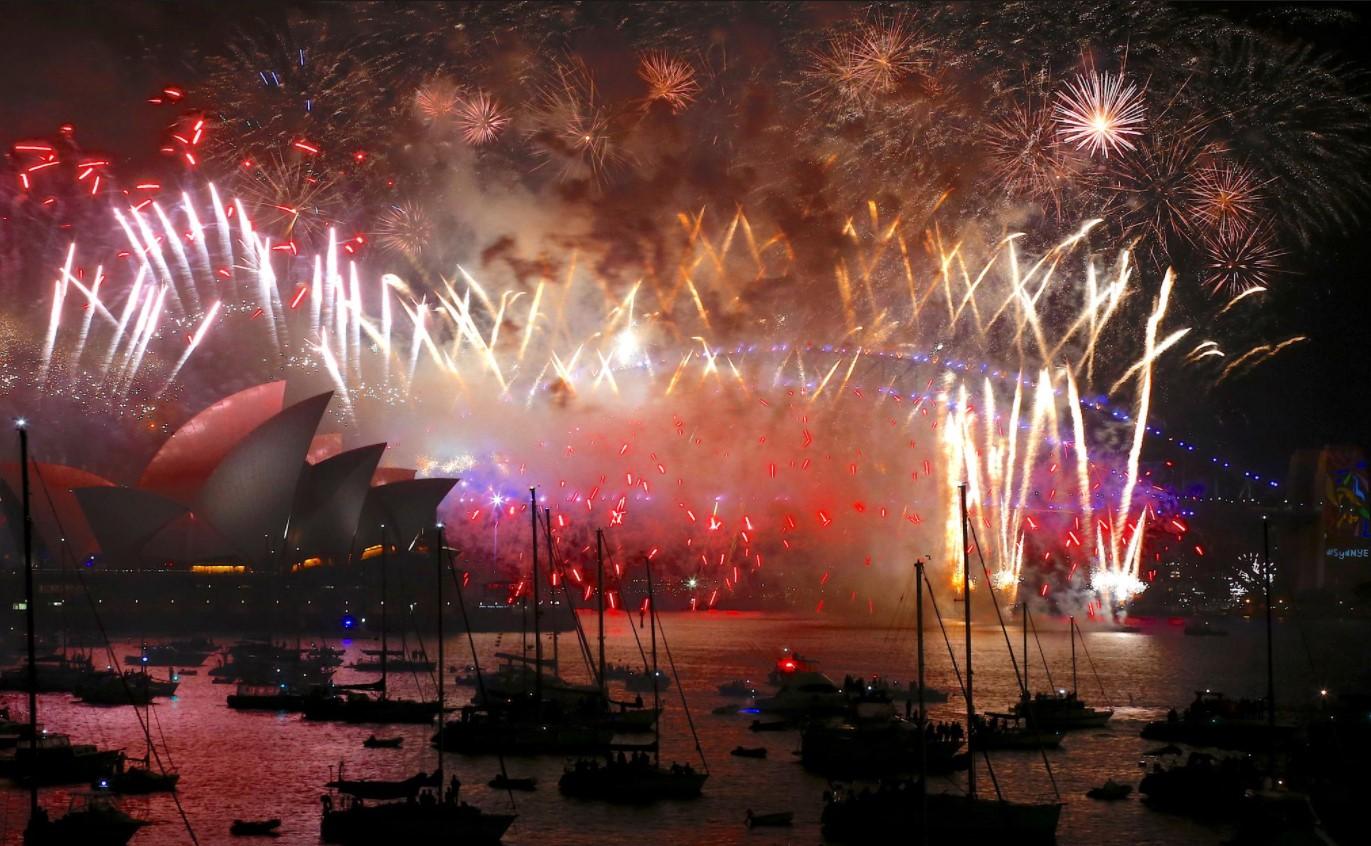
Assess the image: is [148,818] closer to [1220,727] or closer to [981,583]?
[1220,727]

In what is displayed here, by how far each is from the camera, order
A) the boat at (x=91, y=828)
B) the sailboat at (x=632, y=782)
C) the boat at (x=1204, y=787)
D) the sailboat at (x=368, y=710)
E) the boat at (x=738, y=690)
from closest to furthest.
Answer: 1. the boat at (x=91, y=828)
2. the boat at (x=1204, y=787)
3. the sailboat at (x=632, y=782)
4. the sailboat at (x=368, y=710)
5. the boat at (x=738, y=690)

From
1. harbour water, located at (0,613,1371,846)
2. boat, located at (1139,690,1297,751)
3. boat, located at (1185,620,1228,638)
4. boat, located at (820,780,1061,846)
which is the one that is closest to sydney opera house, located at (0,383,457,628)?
harbour water, located at (0,613,1371,846)

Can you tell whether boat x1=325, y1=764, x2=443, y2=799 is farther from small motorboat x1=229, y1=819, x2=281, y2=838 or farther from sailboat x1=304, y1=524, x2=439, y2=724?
sailboat x1=304, y1=524, x2=439, y2=724

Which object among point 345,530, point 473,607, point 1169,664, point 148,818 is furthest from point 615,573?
point 148,818

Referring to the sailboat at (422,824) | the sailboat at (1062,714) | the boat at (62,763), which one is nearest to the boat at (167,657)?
the boat at (62,763)

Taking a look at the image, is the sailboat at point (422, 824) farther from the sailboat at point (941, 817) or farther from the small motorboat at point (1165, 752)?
the small motorboat at point (1165, 752)

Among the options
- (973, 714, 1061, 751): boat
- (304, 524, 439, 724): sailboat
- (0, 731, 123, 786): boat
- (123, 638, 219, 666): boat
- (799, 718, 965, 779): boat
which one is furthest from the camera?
(123, 638, 219, 666): boat
